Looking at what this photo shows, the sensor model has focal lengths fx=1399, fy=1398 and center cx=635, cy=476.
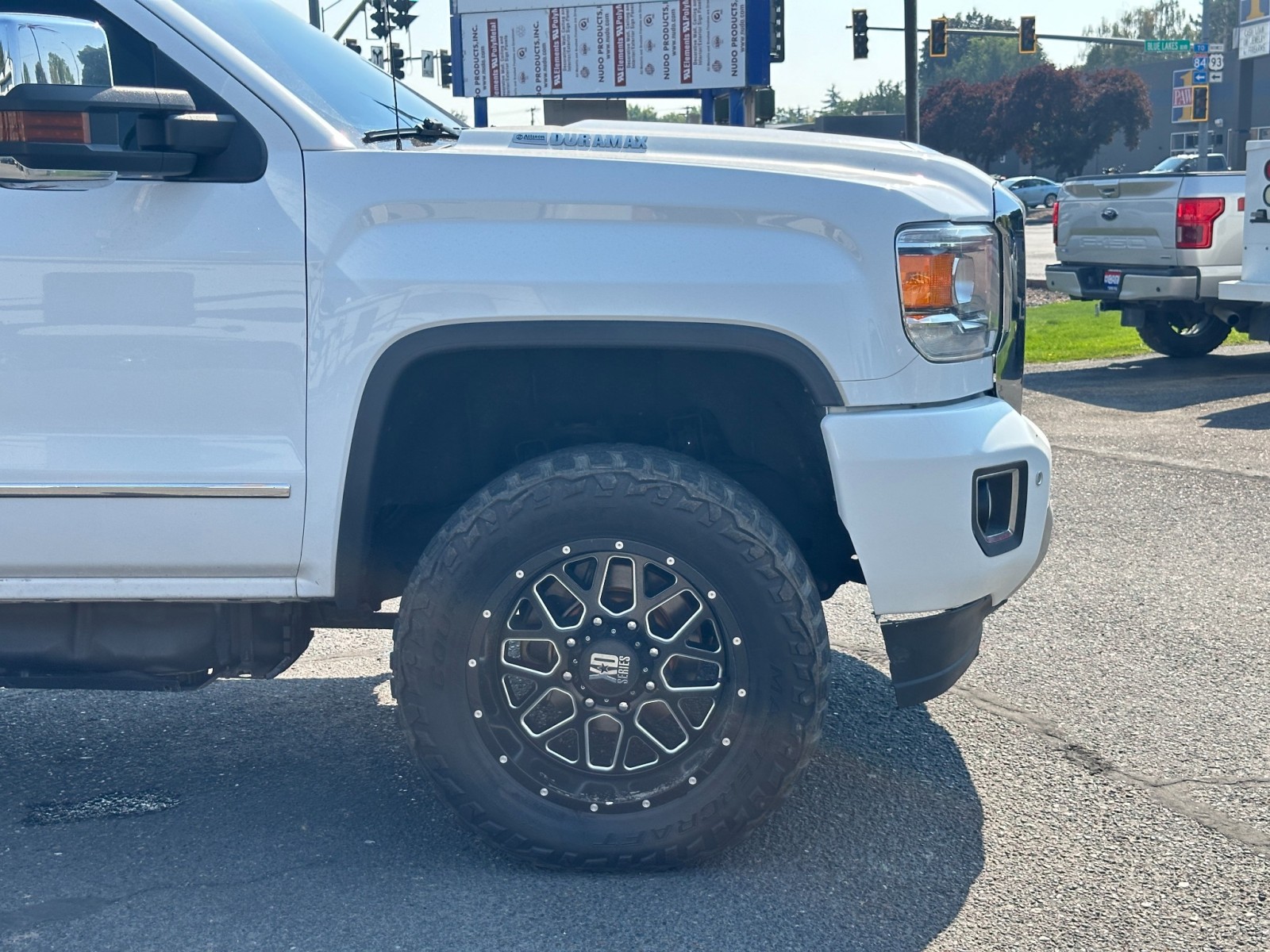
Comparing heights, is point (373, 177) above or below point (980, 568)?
Answer: above

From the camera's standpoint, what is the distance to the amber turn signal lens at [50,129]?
9.54 feet

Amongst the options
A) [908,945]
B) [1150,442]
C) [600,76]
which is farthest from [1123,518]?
[600,76]

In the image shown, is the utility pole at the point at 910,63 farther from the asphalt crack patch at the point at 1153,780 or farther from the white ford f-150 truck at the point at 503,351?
the white ford f-150 truck at the point at 503,351

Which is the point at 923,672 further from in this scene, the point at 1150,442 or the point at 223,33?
the point at 1150,442

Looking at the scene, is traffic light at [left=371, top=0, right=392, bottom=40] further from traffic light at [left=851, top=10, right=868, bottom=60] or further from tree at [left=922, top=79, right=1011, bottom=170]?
tree at [left=922, top=79, right=1011, bottom=170]

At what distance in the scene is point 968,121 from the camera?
233 feet

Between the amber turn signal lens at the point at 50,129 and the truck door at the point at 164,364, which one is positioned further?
the truck door at the point at 164,364

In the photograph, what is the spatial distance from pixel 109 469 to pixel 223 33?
41.2 inches

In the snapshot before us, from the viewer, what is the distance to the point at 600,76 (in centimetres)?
2136

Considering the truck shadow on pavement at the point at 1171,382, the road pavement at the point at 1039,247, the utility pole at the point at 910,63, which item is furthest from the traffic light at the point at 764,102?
the truck shadow on pavement at the point at 1171,382

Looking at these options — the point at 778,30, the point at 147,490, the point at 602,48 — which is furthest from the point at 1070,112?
the point at 147,490

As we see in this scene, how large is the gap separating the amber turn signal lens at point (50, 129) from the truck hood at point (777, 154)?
80cm

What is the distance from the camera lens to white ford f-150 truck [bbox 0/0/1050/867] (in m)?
3.00

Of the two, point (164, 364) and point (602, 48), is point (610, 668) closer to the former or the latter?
point (164, 364)
